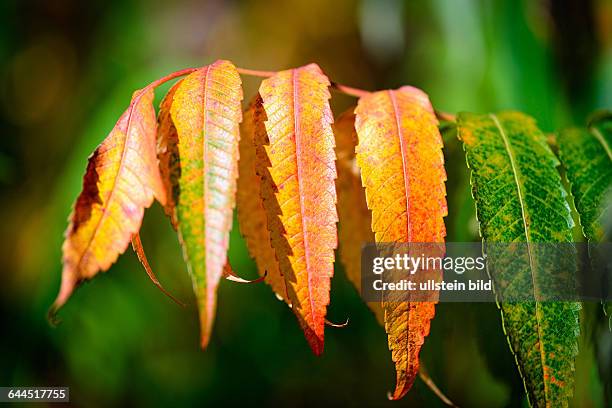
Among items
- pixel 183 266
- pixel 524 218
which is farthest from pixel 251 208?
pixel 183 266

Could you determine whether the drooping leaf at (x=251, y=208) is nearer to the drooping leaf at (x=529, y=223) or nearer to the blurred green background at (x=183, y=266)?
the drooping leaf at (x=529, y=223)

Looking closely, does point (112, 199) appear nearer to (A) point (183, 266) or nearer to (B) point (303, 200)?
(B) point (303, 200)

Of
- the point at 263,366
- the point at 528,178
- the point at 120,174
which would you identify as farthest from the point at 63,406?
the point at 528,178

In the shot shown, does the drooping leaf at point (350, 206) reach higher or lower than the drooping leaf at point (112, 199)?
higher

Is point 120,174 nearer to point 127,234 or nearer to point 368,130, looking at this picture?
point 127,234

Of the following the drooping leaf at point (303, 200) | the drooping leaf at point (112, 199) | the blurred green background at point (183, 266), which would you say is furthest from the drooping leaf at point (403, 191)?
the blurred green background at point (183, 266)

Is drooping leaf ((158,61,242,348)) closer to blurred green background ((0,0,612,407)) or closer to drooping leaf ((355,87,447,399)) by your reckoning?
drooping leaf ((355,87,447,399))
